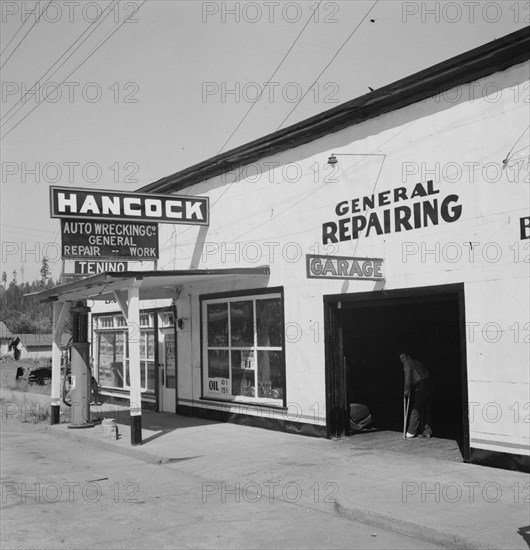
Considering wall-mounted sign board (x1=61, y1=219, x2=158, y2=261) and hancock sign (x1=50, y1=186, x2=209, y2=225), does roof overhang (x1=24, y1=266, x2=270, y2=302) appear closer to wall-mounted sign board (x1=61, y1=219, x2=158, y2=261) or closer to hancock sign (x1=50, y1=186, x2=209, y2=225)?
wall-mounted sign board (x1=61, y1=219, x2=158, y2=261)

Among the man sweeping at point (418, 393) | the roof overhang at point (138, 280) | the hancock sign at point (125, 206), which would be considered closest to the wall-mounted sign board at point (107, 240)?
the hancock sign at point (125, 206)

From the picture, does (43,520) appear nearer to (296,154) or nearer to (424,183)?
(424,183)

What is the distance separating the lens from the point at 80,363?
15695 millimetres

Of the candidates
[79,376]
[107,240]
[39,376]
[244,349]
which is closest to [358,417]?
[244,349]

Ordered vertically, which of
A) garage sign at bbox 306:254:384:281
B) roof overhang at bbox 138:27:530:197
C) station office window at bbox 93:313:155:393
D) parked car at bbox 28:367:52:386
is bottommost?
parked car at bbox 28:367:52:386

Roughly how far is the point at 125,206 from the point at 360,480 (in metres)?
8.78

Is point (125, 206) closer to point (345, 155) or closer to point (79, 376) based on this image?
point (79, 376)

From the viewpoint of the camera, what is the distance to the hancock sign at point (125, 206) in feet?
48.3

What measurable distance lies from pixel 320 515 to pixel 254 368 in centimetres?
705

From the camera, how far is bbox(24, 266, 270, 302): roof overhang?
1281cm

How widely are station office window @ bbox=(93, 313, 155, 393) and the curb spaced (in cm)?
1205

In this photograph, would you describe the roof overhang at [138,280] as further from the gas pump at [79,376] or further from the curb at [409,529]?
the curb at [409,529]

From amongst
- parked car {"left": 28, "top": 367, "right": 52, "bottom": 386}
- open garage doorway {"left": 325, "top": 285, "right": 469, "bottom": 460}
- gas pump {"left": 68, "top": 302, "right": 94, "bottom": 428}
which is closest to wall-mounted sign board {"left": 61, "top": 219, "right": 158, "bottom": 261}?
gas pump {"left": 68, "top": 302, "right": 94, "bottom": 428}

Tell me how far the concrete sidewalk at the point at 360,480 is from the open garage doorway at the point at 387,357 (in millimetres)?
1127
